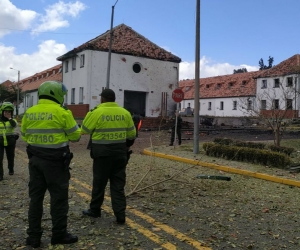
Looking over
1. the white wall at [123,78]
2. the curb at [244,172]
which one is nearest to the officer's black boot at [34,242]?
the curb at [244,172]

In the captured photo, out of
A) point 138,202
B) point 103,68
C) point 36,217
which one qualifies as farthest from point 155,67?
point 36,217

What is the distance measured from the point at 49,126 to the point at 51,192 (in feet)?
2.56

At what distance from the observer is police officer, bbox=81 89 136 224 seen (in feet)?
16.0

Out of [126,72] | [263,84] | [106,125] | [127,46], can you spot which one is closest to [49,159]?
[106,125]

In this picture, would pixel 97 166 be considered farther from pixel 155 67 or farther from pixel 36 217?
pixel 155 67

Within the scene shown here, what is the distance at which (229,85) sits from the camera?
5597cm

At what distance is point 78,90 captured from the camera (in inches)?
1234

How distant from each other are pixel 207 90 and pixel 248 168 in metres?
50.5

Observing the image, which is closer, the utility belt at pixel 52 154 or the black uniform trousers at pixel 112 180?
the utility belt at pixel 52 154

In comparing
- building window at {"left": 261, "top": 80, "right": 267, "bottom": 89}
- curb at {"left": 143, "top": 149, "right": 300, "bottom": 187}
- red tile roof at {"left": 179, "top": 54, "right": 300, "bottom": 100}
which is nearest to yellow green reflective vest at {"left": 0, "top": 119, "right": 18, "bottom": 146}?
curb at {"left": 143, "top": 149, "right": 300, "bottom": 187}

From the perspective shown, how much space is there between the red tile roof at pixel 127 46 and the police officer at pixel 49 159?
1031 inches

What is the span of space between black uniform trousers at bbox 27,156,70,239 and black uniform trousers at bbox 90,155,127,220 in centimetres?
85

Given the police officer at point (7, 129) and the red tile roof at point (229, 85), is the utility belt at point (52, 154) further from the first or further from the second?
the red tile roof at point (229, 85)

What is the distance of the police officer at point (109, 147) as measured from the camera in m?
Result: 4.86
